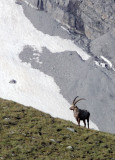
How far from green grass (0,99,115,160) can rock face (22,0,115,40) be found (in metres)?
97.4

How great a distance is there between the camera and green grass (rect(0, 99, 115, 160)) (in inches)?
730

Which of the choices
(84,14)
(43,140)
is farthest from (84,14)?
(43,140)

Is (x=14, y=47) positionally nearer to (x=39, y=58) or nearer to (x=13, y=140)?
(x=39, y=58)

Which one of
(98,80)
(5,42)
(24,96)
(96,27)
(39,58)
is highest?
(96,27)

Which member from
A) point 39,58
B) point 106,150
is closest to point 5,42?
point 39,58

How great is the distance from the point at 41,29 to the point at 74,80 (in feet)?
89.5

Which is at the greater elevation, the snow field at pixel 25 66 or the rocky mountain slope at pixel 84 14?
the rocky mountain slope at pixel 84 14

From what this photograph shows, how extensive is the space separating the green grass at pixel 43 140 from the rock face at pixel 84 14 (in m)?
97.4

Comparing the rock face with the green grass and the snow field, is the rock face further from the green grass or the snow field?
the green grass

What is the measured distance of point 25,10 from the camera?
383 ft

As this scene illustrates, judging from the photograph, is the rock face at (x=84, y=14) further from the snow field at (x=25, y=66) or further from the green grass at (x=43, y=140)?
the green grass at (x=43, y=140)

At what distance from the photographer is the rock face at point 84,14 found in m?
121

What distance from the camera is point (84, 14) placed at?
4966 inches

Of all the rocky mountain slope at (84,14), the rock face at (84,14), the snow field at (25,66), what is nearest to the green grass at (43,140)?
the snow field at (25,66)
